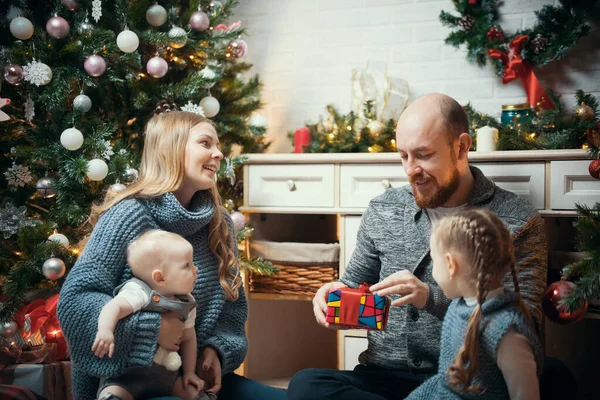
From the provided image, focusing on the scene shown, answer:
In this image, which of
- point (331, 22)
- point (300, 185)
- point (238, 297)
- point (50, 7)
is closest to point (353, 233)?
point (300, 185)

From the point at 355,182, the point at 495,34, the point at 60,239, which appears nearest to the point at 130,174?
the point at 60,239

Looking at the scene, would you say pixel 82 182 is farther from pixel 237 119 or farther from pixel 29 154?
pixel 237 119

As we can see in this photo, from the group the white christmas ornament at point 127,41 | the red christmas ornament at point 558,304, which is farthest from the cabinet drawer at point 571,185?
the white christmas ornament at point 127,41

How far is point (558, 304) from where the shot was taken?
7.03 ft

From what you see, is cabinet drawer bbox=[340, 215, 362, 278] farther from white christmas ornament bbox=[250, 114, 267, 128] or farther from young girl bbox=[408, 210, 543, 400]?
young girl bbox=[408, 210, 543, 400]

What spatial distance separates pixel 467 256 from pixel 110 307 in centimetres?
88

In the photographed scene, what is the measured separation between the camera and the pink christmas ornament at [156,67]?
8.03 ft

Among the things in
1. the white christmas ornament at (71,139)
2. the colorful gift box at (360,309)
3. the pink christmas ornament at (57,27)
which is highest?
the pink christmas ornament at (57,27)

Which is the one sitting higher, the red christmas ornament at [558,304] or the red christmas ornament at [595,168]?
the red christmas ornament at [595,168]

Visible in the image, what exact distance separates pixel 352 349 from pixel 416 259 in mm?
749

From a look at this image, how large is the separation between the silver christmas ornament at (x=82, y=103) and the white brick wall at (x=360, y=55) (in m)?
1.14

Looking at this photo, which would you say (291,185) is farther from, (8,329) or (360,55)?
(8,329)

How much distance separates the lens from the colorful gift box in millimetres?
1681

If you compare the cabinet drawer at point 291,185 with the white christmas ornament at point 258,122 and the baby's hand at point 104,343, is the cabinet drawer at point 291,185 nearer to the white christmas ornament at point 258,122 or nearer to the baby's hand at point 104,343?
the white christmas ornament at point 258,122
